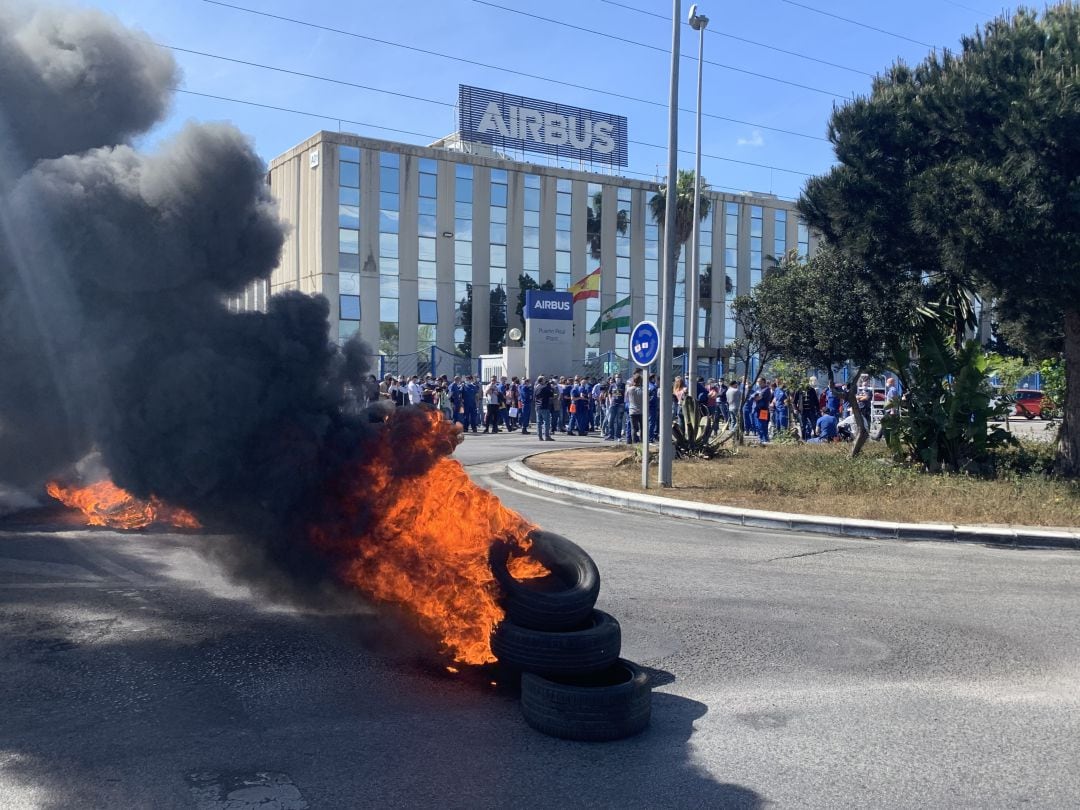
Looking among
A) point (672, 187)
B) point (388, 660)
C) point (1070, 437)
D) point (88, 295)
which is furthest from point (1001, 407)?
point (88, 295)

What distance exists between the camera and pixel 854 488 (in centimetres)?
1305

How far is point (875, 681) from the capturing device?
5125mm

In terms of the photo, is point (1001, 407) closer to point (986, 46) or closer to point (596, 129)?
point (986, 46)

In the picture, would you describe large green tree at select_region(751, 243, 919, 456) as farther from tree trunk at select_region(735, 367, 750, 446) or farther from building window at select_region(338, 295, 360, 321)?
building window at select_region(338, 295, 360, 321)

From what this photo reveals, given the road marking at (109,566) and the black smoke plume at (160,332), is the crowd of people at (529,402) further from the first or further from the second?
the black smoke plume at (160,332)

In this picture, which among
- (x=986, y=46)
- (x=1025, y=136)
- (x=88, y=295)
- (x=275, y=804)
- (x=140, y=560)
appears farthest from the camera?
(x=986, y=46)

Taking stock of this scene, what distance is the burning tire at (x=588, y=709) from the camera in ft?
13.7

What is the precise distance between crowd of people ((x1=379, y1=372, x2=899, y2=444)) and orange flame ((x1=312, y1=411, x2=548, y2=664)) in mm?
14177

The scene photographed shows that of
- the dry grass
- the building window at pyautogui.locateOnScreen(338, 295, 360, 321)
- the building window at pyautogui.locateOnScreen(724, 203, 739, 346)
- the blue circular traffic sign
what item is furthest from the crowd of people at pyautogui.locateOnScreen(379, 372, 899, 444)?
the building window at pyautogui.locateOnScreen(724, 203, 739, 346)

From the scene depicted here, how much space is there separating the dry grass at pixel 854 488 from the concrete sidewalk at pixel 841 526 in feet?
1.31

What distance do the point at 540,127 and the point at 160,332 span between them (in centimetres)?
4574

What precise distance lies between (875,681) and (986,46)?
11166 mm

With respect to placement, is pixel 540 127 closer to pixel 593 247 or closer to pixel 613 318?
pixel 593 247

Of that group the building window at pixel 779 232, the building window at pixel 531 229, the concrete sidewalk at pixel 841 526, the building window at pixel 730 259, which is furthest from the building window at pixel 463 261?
the concrete sidewalk at pixel 841 526
